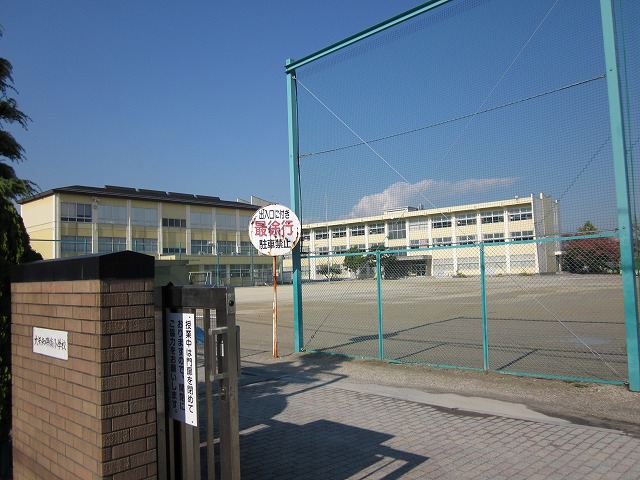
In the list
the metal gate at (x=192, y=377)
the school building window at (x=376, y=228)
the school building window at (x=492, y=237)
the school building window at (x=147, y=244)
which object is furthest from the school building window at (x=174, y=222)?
the metal gate at (x=192, y=377)

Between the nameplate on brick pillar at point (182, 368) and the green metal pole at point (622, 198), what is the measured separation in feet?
20.6

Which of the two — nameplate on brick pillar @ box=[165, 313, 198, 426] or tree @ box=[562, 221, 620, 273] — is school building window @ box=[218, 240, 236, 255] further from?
nameplate on brick pillar @ box=[165, 313, 198, 426]

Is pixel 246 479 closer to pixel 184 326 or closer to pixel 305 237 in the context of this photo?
pixel 184 326

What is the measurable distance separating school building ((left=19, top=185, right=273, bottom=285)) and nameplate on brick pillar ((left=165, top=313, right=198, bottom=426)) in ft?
149

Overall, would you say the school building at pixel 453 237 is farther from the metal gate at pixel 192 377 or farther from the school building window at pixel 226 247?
the school building window at pixel 226 247

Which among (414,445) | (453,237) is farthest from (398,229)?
(414,445)

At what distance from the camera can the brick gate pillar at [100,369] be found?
9.82 feet

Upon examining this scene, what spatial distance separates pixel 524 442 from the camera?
17.1 ft

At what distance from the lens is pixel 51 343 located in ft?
11.6

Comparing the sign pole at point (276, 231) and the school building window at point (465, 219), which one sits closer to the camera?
the school building window at point (465, 219)

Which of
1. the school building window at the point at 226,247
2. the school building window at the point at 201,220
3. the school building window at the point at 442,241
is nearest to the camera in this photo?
the school building window at the point at 442,241

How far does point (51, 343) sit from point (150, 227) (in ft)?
204

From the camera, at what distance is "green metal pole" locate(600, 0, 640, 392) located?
273 inches

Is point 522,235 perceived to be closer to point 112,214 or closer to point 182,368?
point 182,368
